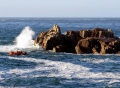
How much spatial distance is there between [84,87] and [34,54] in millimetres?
27416

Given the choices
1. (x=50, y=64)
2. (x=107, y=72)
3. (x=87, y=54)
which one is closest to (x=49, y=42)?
(x=87, y=54)

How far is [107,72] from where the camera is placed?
44.6 m

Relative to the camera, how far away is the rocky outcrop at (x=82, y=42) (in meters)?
61.4

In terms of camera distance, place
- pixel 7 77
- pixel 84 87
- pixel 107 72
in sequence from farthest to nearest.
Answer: pixel 107 72 → pixel 7 77 → pixel 84 87

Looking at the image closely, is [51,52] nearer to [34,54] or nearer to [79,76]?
[34,54]

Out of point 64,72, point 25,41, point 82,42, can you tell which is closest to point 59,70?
point 64,72

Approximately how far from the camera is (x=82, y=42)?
2451 inches

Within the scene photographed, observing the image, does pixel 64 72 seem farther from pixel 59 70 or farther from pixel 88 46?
pixel 88 46

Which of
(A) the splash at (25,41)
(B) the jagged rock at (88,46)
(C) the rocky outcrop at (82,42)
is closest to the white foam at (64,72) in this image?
(B) the jagged rock at (88,46)

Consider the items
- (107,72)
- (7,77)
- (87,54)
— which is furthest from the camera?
(87,54)

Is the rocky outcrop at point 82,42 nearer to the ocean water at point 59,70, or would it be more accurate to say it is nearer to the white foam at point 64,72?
the ocean water at point 59,70

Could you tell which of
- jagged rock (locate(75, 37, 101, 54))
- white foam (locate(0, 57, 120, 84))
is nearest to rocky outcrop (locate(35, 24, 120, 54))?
jagged rock (locate(75, 37, 101, 54))

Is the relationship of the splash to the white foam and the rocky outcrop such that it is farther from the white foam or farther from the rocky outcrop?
the white foam

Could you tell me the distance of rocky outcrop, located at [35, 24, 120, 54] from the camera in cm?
6141
